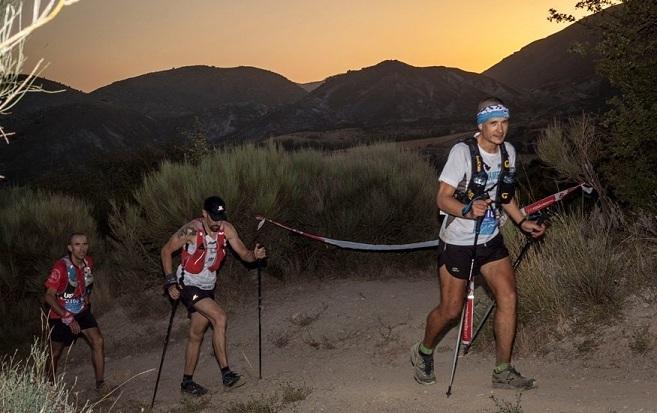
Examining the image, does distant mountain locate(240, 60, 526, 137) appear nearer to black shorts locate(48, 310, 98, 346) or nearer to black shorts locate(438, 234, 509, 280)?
black shorts locate(48, 310, 98, 346)

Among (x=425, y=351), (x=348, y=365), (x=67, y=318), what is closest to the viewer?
(x=425, y=351)

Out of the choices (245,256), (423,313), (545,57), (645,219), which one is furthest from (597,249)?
(545,57)

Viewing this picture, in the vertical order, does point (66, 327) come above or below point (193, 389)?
above

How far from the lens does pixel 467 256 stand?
601 cm

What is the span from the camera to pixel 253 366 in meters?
9.38

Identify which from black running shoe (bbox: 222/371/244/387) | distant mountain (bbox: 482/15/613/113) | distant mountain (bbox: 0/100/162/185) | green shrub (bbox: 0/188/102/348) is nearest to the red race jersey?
black running shoe (bbox: 222/371/244/387)

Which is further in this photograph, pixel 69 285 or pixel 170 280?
pixel 69 285

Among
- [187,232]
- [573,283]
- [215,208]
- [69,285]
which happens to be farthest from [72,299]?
[573,283]

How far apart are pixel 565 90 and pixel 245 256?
428ft

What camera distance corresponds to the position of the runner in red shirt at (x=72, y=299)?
8.56 m

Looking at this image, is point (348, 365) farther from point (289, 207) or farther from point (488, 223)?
point (289, 207)

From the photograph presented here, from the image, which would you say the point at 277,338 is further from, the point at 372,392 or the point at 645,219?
the point at 645,219

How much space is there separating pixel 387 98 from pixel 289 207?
435 ft

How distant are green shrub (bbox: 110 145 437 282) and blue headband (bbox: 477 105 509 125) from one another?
6.78 meters
